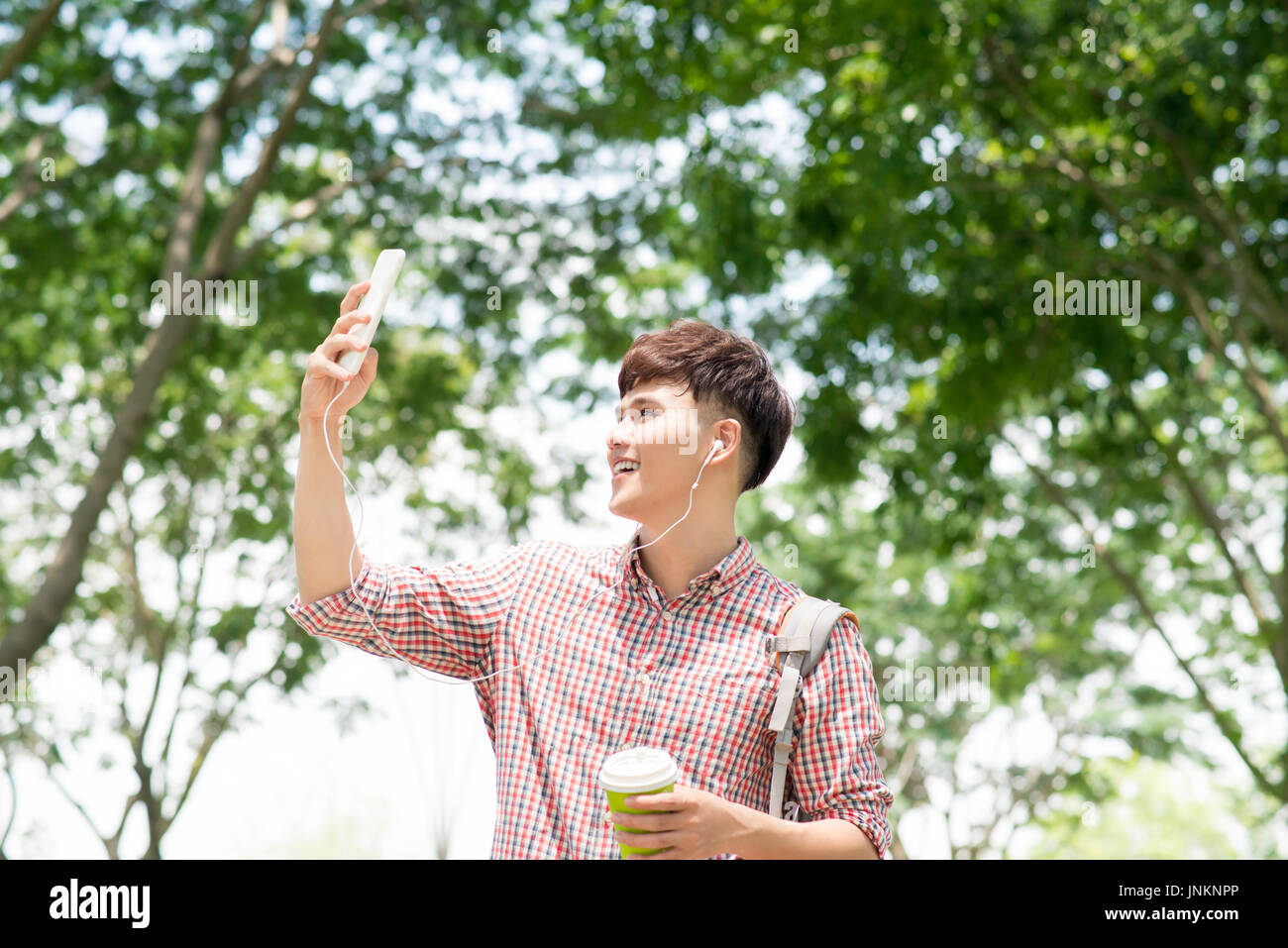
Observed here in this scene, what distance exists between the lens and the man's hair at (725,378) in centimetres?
244

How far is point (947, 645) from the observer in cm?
1325

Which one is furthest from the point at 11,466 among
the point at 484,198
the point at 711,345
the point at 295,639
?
the point at 711,345

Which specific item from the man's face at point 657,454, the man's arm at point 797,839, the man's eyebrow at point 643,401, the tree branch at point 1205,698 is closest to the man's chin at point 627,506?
the man's face at point 657,454

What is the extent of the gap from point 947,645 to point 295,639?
655cm

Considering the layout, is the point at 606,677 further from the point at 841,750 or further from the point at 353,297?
the point at 353,297

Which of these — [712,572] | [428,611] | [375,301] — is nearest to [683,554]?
[712,572]

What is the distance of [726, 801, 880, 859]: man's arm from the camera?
194 centimetres

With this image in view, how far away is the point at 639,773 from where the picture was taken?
1.86m

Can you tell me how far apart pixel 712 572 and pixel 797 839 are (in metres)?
0.55

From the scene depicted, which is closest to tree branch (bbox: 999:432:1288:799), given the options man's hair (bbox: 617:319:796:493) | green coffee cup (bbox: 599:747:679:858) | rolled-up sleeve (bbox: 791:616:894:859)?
man's hair (bbox: 617:319:796:493)

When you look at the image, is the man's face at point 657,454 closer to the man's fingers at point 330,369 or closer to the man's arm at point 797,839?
the man's fingers at point 330,369

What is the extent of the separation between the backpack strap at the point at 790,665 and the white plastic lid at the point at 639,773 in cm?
32

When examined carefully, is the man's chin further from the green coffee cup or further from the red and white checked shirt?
the green coffee cup
